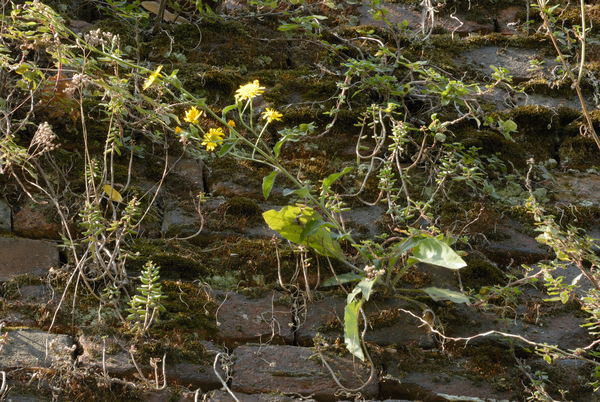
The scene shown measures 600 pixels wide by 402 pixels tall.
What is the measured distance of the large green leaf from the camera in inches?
82.4

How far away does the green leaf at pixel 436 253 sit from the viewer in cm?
181

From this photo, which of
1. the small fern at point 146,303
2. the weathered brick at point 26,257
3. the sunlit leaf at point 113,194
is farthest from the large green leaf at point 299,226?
the weathered brick at point 26,257

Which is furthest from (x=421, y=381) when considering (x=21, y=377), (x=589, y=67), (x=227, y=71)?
(x=589, y=67)

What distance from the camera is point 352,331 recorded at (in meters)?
1.84

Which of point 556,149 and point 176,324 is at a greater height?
point 556,149

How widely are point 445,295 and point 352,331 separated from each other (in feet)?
1.36

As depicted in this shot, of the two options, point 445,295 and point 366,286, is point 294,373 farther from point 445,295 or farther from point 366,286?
point 445,295

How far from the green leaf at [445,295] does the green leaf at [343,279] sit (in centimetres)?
27

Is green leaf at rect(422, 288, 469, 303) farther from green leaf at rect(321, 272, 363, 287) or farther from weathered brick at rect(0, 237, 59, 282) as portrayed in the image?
weathered brick at rect(0, 237, 59, 282)

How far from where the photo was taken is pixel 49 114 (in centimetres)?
248

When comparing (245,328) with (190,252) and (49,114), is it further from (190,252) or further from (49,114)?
(49,114)

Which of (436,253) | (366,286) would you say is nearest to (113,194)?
(366,286)

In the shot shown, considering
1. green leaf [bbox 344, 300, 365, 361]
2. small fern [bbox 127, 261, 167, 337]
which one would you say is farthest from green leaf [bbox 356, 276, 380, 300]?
small fern [bbox 127, 261, 167, 337]

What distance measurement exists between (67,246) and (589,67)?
9.73 ft
